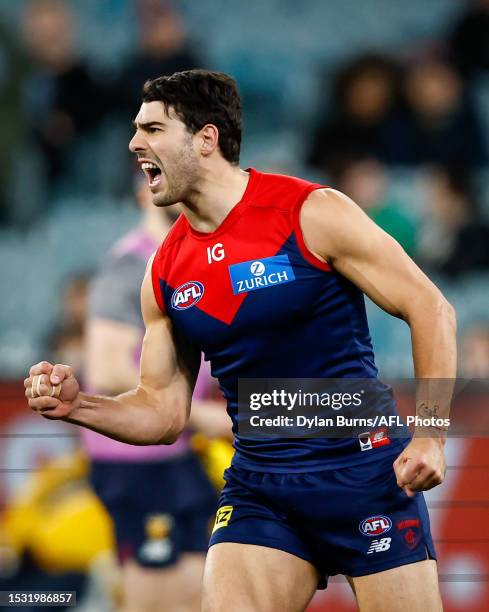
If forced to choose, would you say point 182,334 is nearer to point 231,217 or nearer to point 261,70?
point 231,217

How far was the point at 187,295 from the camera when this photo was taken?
396 centimetres

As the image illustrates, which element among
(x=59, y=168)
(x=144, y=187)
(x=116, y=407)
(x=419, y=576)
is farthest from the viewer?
(x=59, y=168)

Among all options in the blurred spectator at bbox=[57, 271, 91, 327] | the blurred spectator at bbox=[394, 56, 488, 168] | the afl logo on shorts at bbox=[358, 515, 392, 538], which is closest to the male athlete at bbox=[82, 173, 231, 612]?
the afl logo on shorts at bbox=[358, 515, 392, 538]

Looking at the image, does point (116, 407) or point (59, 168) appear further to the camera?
point (59, 168)

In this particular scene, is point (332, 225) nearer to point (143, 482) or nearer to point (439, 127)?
point (143, 482)

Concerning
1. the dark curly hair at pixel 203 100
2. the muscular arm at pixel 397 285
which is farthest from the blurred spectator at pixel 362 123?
the muscular arm at pixel 397 285

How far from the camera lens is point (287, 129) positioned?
9.64 meters

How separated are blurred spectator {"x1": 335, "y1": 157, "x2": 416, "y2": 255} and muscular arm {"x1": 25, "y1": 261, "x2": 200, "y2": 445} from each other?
4.77 m

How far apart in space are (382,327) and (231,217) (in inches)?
193

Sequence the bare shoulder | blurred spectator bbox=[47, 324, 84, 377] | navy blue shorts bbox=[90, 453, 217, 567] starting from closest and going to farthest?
the bare shoulder < navy blue shorts bbox=[90, 453, 217, 567] < blurred spectator bbox=[47, 324, 84, 377]

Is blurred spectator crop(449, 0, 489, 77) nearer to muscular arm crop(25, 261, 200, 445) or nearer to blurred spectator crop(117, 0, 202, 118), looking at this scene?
blurred spectator crop(117, 0, 202, 118)

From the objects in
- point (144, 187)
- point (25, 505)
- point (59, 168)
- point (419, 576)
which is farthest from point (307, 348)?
point (59, 168)

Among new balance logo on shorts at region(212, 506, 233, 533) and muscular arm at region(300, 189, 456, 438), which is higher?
muscular arm at region(300, 189, 456, 438)

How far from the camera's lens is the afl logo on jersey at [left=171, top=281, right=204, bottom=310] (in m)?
3.94
